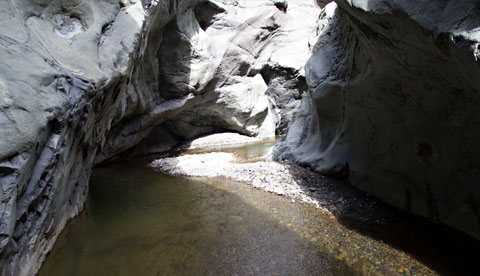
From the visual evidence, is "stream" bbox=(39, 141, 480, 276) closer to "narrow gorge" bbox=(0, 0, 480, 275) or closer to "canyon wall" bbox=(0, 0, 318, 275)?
"narrow gorge" bbox=(0, 0, 480, 275)

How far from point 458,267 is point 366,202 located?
1685mm

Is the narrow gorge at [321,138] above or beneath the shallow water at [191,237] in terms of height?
above

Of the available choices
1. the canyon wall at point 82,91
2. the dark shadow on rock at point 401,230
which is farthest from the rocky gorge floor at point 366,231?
the canyon wall at point 82,91

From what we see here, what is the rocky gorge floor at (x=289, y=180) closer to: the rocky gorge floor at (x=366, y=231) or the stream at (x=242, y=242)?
the rocky gorge floor at (x=366, y=231)

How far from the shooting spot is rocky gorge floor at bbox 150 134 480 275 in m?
3.19

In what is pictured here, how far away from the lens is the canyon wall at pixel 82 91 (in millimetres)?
2547

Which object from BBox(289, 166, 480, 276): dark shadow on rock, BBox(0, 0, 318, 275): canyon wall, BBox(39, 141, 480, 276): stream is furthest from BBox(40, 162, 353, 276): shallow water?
BBox(289, 166, 480, 276): dark shadow on rock

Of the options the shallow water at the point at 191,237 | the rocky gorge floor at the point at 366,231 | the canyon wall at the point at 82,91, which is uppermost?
the canyon wall at the point at 82,91

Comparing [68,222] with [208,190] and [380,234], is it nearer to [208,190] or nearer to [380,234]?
[208,190]

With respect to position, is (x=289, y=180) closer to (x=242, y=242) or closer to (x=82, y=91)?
(x=242, y=242)

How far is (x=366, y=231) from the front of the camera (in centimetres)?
394

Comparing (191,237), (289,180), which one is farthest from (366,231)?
(191,237)

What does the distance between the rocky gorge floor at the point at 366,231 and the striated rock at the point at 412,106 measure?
0.27 meters

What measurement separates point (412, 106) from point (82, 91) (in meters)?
4.46
